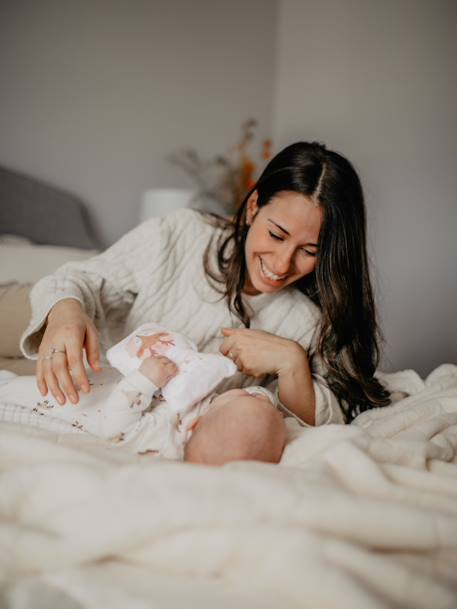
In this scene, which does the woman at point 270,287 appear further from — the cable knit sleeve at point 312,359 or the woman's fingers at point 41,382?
the woman's fingers at point 41,382

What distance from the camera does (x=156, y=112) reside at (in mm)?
2648

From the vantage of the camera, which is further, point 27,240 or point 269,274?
point 27,240

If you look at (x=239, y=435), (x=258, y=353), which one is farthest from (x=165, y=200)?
(x=239, y=435)

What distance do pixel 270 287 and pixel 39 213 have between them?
1267 millimetres

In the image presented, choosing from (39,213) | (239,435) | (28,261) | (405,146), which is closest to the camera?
(239,435)

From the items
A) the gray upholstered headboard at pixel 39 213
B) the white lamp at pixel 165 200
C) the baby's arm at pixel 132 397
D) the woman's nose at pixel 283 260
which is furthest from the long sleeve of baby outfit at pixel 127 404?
the white lamp at pixel 165 200

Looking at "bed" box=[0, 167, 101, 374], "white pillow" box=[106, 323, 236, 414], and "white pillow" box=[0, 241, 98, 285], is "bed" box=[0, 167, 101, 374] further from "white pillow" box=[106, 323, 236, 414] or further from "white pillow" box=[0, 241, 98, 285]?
"white pillow" box=[106, 323, 236, 414]

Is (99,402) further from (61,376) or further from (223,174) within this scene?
(223,174)

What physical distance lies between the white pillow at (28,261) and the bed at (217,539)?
1000mm

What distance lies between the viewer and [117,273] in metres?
1.22

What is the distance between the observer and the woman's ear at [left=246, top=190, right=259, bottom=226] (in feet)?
4.16

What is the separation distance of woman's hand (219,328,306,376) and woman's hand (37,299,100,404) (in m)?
0.35

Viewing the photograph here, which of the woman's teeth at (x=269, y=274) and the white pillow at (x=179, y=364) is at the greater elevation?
the woman's teeth at (x=269, y=274)

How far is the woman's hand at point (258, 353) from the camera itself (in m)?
1.09
